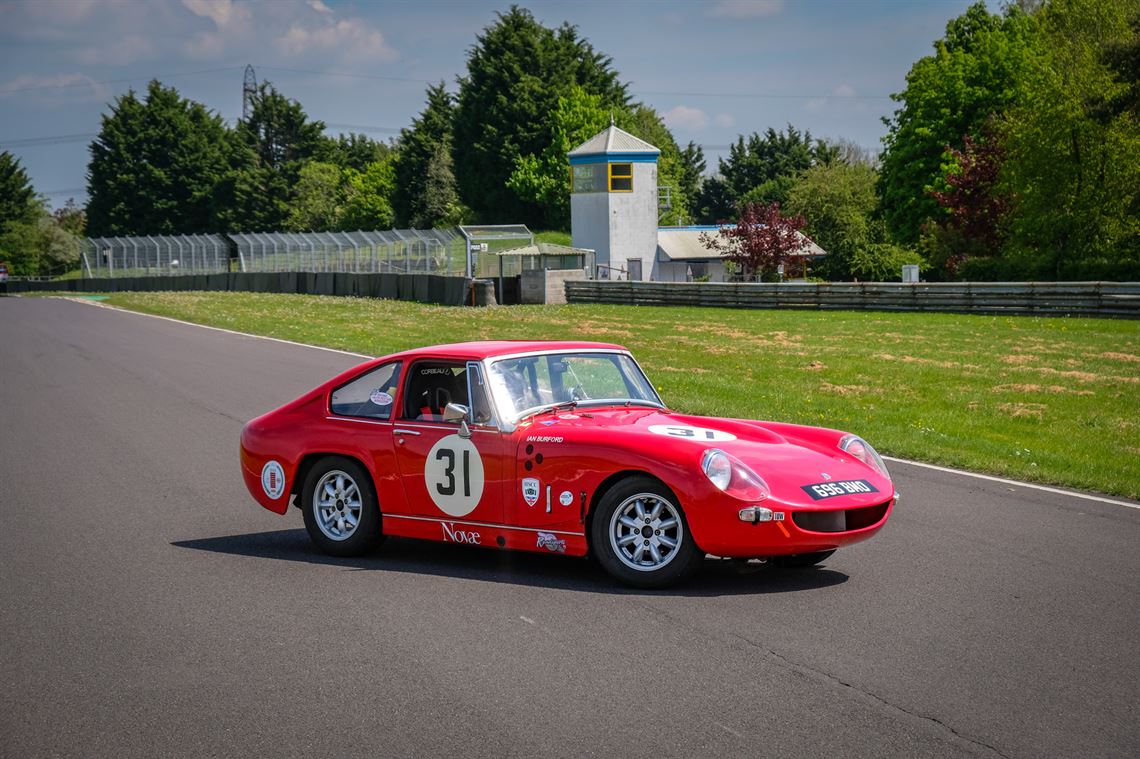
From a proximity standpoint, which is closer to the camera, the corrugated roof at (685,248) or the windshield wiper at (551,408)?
the windshield wiper at (551,408)

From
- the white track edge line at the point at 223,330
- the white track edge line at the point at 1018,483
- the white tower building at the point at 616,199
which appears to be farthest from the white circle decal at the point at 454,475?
the white tower building at the point at 616,199

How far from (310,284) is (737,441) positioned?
1786 inches

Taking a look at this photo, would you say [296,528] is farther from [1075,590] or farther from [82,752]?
[1075,590]

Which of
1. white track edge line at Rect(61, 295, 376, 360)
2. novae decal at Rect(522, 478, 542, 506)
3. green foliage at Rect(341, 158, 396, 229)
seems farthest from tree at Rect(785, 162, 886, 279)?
novae decal at Rect(522, 478, 542, 506)

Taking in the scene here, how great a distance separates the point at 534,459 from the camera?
7.29 m

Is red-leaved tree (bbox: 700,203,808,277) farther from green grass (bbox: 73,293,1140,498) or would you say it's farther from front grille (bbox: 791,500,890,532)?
front grille (bbox: 791,500,890,532)

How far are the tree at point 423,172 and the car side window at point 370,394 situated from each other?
87905 mm

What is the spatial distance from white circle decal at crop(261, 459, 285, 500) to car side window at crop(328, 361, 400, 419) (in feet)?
1.89

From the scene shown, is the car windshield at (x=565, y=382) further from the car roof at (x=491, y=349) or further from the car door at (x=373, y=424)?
the car door at (x=373, y=424)

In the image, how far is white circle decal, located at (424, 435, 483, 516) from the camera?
7543 millimetres

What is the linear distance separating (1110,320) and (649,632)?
2768 centimetres

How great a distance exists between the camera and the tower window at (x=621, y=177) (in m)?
65.8

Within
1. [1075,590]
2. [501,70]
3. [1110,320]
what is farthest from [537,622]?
[501,70]

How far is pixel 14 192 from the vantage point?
11162 cm
